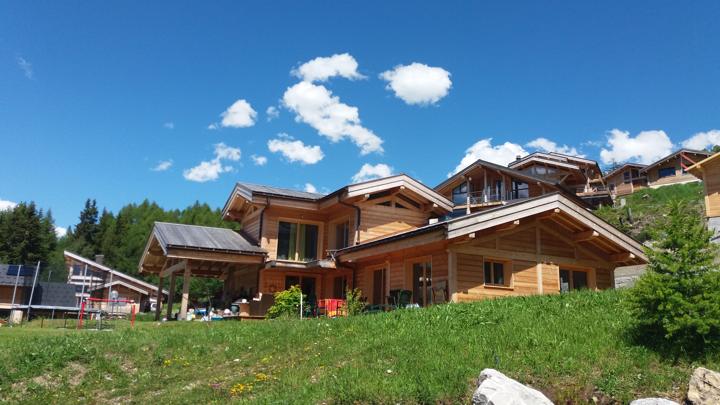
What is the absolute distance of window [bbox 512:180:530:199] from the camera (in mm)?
40062

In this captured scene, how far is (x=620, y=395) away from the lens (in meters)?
6.79

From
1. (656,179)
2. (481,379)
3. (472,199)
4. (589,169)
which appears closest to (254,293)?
(481,379)

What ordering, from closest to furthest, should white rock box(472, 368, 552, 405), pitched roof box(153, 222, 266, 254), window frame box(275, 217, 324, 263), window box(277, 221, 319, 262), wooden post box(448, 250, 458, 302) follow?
white rock box(472, 368, 552, 405) < wooden post box(448, 250, 458, 302) < pitched roof box(153, 222, 266, 254) < window frame box(275, 217, 324, 263) < window box(277, 221, 319, 262)

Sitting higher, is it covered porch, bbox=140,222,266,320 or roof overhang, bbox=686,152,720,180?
roof overhang, bbox=686,152,720,180

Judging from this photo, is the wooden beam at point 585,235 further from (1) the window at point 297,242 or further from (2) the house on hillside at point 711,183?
(2) the house on hillside at point 711,183

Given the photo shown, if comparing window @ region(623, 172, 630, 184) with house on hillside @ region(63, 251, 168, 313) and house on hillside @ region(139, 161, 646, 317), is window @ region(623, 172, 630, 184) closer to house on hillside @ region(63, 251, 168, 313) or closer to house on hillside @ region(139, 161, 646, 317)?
house on hillside @ region(139, 161, 646, 317)

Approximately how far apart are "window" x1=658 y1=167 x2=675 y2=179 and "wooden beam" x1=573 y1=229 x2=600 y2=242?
42.4 m

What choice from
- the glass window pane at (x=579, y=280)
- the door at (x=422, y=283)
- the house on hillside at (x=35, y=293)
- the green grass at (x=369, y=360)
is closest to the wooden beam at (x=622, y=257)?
the glass window pane at (x=579, y=280)

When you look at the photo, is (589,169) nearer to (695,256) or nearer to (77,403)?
(695,256)

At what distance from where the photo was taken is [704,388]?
255 inches

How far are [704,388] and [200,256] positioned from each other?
1685cm

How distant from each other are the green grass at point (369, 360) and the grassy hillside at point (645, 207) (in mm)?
25721

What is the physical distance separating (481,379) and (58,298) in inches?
1052

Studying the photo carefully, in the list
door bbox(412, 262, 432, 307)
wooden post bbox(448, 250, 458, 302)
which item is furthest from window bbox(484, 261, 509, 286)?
door bbox(412, 262, 432, 307)
